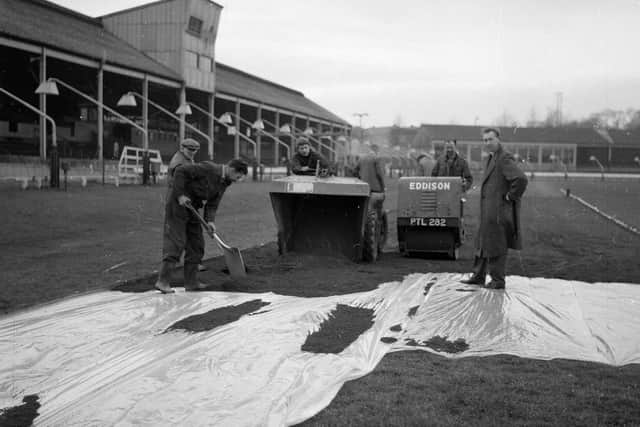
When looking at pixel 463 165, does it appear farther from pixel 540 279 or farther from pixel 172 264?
pixel 172 264

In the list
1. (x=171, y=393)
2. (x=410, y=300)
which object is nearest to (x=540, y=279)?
(x=410, y=300)

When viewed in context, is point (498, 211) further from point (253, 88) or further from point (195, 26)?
point (253, 88)

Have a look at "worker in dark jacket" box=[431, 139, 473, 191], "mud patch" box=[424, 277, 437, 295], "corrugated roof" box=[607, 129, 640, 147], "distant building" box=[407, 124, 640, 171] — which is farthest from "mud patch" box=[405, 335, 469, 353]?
"corrugated roof" box=[607, 129, 640, 147]

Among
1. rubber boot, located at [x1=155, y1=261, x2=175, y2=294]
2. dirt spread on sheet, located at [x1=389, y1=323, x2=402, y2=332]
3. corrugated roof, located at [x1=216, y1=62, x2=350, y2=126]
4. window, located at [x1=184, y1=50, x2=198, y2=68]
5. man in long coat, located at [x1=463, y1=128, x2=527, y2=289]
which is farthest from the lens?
corrugated roof, located at [x1=216, y1=62, x2=350, y2=126]

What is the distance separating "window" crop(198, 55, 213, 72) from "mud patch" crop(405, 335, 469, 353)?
29971mm

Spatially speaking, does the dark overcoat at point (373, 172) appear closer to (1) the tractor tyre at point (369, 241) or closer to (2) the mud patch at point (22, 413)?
(1) the tractor tyre at point (369, 241)

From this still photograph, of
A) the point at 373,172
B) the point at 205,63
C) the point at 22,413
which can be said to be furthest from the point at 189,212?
the point at 205,63

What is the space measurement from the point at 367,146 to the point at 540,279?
4.26m

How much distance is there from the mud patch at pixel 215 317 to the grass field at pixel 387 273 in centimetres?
72

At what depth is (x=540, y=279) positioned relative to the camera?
776 cm

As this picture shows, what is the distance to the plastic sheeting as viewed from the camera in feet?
12.2

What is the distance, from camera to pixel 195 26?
33125 mm

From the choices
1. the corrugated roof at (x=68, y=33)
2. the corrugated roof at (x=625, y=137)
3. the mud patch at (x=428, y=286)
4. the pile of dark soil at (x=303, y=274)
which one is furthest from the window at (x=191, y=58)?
the corrugated roof at (x=625, y=137)

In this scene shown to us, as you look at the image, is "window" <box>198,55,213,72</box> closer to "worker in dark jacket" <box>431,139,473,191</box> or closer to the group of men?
"worker in dark jacket" <box>431,139,473,191</box>
